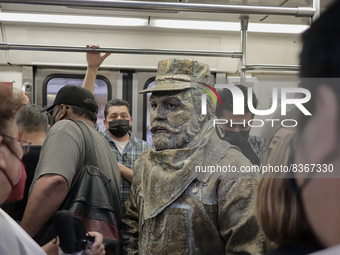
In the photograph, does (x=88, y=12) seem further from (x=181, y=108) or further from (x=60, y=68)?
(x=181, y=108)

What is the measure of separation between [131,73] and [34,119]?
5.92 feet

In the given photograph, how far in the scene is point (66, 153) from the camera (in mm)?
1569

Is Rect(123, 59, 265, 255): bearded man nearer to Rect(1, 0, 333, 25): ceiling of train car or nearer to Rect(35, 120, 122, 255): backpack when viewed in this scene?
Rect(35, 120, 122, 255): backpack

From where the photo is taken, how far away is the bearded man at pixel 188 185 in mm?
1425

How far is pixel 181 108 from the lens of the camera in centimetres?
159

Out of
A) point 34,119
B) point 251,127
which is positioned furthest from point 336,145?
point 34,119

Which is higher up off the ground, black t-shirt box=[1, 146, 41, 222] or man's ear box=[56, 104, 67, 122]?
man's ear box=[56, 104, 67, 122]

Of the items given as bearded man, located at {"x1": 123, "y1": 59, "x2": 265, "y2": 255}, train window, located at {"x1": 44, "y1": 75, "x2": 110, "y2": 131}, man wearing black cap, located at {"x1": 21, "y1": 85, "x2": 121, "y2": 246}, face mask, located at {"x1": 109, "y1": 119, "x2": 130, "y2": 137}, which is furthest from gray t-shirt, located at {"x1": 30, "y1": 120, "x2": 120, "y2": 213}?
train window, located at {"x1": 44, "y1": 75, "x2": 110, "y2": 131}

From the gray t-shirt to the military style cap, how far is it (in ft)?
1.32

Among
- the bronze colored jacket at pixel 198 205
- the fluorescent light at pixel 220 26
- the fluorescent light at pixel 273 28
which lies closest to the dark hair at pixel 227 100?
the bronze colored jacket at pixel 198 205

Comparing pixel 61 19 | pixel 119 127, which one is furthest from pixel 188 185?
pixel 61 19

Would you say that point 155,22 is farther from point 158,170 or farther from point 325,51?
point 325,51

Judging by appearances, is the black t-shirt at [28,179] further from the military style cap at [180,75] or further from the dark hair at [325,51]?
the dark hair at [325,51]

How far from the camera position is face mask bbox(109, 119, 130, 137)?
104 inches
